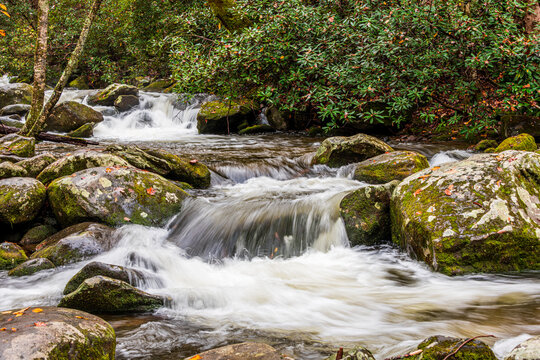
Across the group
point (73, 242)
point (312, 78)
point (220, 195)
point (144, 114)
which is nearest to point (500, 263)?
point (220, 195)

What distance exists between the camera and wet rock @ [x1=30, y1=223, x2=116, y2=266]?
4.86 meters

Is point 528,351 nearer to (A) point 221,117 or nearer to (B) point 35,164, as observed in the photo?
(B) point 35,164

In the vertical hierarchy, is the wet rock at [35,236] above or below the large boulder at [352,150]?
below

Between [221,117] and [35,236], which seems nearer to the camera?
[35,236]

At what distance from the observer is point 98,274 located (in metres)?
4.00

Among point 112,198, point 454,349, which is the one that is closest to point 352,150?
point 112,198

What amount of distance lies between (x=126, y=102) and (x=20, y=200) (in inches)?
431

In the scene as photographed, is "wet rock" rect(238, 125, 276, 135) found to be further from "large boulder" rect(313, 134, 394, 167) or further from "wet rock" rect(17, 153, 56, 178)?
"wet rock" rect(17, 153, 56, 178)

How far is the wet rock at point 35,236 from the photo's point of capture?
5491 millimetres

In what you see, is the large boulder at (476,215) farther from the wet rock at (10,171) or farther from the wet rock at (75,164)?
the wet rock at (10,171)

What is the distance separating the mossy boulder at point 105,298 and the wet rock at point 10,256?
1.65 m

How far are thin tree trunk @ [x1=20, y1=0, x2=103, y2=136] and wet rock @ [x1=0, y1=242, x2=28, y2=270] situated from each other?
4.72 m

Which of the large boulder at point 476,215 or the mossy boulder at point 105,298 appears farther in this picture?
the large boulder at point 476,215

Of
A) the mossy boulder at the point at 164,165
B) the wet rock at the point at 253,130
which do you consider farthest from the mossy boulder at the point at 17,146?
the wet rock at the point at 253,130
